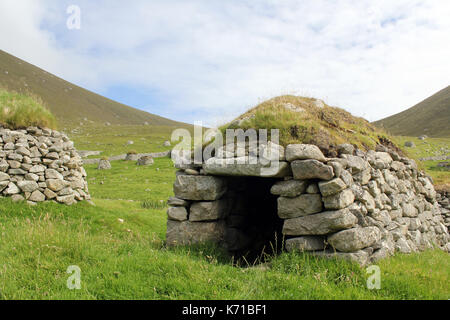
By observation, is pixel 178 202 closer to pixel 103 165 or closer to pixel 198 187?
pixel 198 187

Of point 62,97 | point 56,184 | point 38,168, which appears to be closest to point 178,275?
point 56,184

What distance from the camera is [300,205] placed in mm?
5859

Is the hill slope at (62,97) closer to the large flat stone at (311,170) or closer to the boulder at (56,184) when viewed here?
the boulder at (56,184)

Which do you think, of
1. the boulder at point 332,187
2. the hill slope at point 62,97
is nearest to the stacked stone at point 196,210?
the boulder at point 332,187

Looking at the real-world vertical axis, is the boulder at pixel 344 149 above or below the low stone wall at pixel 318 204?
above

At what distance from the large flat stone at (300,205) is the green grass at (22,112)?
9.85 meters

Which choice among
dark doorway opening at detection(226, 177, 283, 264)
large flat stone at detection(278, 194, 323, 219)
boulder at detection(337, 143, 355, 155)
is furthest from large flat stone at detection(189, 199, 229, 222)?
boulder at detection(337, 143, 355, 155)

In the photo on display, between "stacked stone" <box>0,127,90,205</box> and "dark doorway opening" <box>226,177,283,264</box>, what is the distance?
6.38m

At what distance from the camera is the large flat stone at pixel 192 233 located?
269 inches

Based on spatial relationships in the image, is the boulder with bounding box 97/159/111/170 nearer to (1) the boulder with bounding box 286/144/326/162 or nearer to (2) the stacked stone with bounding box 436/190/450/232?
(2) the stacked stone with bounding box 436/190/450/232

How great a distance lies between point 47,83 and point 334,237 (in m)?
128

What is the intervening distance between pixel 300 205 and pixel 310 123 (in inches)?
87.8

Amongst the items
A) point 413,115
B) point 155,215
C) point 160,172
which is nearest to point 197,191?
point 155,215

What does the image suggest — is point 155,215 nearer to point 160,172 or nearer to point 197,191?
point 197,191
